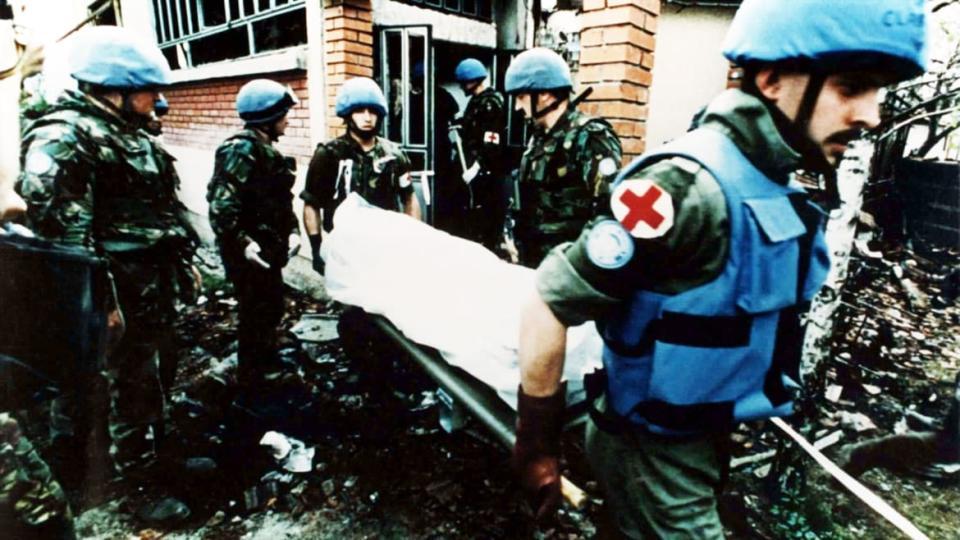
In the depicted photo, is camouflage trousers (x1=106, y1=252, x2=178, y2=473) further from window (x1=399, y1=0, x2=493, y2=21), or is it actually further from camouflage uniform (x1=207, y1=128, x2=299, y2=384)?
window (x1=399, y1=0, x2=493, y2=21)

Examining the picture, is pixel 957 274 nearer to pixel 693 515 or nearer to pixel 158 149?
pixel 693 515

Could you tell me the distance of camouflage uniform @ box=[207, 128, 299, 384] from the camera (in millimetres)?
2994

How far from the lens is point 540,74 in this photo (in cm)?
280

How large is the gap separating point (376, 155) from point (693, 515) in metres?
3.19

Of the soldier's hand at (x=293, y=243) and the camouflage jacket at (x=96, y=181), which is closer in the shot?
the camouflage jacket at (x=96, y=181)

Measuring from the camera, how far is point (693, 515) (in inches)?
42.1

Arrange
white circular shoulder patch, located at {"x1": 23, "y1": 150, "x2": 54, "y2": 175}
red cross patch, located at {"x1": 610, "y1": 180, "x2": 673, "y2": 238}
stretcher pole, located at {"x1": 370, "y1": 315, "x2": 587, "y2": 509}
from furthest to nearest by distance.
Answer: white circular shoulder patch, located at {"x1": 23, "y1": 150, "x2": 54, "y2": 175} < stretcher pole, located at {"x1": 370, "y1": 315, "x2": 587, "y2": 509} < red cross patch, located at {"x1": 610, "y1": 180, "x2": 673, "y2": 238}

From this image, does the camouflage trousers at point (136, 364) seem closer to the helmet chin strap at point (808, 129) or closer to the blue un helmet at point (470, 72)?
the helmet chin strap at point (808, 129)

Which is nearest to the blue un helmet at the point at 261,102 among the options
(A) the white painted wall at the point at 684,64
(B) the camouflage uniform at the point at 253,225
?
(B) the camouflage uniform at the point at 253,225

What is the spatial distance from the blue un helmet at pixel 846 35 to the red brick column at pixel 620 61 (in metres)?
1.86

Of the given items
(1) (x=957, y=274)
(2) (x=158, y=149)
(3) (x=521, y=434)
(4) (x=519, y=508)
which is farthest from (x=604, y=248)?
(1) (x=957, y=274)

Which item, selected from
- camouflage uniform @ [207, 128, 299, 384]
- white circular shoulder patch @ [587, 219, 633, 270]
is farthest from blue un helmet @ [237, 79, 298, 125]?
white circular shoulder patch @ [587, 219, 633, 270]

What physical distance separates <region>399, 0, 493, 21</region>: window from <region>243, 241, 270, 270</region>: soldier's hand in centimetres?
370

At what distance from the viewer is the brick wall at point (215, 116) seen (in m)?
5.00
